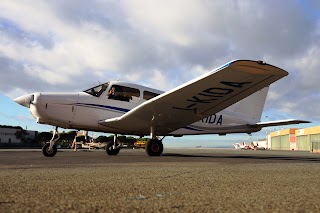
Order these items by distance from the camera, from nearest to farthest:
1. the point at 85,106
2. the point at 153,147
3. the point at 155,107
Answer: the point at 155,107 → the point at 153,147 → the point at 85,106

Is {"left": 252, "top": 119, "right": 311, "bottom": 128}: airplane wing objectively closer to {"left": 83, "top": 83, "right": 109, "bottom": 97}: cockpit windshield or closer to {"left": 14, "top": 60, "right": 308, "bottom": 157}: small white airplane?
{"left": 14, "top": 60, "right": 308, "bottom": 157}: small white airplane

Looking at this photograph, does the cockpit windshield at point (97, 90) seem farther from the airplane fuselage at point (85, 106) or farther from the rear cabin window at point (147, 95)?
the rear cabin window at point (147, 95)

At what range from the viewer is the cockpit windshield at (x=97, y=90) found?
11.0 metres

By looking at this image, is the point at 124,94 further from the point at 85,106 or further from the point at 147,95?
the point at 85,106

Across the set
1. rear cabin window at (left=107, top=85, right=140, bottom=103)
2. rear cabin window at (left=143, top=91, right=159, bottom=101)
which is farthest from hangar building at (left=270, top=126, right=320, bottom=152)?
rear cabin window at (left=107, top=85, right=140, bottom=103)

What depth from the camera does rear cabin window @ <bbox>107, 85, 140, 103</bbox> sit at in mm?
10984

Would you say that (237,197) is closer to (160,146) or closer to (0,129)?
(160,146)

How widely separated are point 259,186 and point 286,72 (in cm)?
507

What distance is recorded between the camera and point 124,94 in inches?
437

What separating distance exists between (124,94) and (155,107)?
2.20 meters

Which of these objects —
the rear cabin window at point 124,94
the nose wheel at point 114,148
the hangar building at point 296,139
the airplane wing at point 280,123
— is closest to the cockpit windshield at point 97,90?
the rear cabin window at point 124,94

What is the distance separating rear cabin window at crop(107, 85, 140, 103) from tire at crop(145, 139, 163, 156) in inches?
70.2

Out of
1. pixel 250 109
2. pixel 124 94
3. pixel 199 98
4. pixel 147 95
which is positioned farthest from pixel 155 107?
pixel 250 109

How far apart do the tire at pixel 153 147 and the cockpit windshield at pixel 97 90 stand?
2.60 meters
